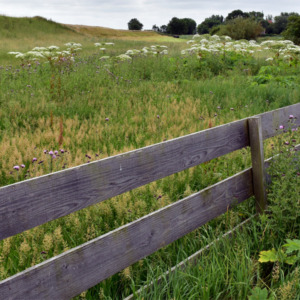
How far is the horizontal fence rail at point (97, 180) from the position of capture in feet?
6.17

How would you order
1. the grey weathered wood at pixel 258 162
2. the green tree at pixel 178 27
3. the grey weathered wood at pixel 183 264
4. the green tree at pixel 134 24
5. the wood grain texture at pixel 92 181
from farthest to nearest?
1. the green tree at pixel 178 27
2. the green tree at pixel 134 24
3. the grey weathered wood at pixel 258 162
4. the grey weathered wood at pixel 183 264
5. the wood grain texture at pixel 92 181

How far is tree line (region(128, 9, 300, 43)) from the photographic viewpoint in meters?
33.0

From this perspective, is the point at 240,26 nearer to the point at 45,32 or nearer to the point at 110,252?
the point at 45,32

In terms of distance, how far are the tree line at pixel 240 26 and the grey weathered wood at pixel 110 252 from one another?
32022 millimetres

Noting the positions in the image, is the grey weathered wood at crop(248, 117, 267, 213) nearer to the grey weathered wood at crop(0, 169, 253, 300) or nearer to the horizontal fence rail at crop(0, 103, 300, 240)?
the horizontal fence rail at crop(0, 103, 300, 240)

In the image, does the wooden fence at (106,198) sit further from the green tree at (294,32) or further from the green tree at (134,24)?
the green tree at (134,24)

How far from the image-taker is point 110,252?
2.32 meters

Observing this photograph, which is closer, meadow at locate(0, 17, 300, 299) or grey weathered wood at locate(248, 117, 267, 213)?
meadow at locate(0, 17, 300, 299)

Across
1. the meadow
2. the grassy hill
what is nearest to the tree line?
the grassy hill

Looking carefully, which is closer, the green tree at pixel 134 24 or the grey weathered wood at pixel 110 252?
the grey weathered wood at pixel 110 252

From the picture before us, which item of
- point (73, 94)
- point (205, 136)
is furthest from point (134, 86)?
point (205, 136)

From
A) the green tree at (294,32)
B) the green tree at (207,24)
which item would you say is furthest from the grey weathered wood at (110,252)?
the green tree at (207,24)

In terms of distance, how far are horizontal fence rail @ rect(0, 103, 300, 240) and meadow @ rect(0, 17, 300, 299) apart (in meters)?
0.65

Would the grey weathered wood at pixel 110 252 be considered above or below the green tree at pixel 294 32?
below
